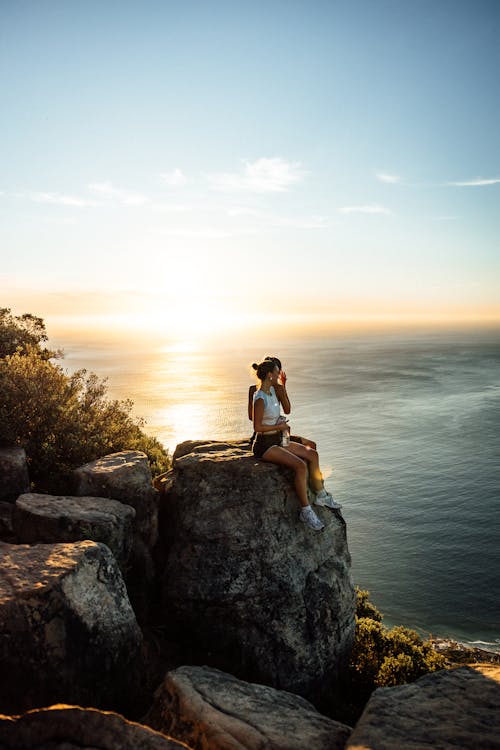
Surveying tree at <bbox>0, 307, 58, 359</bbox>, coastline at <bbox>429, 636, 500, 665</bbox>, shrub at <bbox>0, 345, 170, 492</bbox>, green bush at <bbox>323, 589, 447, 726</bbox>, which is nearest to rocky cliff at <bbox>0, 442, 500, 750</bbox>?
green bush at <bbox>323, 589, 447, 726</bbox>

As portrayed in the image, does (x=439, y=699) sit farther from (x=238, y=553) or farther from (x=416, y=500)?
(x=416, y=500)

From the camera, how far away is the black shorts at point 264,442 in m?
11.6

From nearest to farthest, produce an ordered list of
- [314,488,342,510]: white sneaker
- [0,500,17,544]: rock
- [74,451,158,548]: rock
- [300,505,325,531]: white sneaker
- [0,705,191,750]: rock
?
[0,705,191,750]: rock
[0,500,17,544]: rock
[74,451,158,548]: rock
[300,505,325,531]: white sneaker
[314,488,342,510]: white sneaker

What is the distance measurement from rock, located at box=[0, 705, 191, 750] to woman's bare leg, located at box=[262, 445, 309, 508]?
6592mm

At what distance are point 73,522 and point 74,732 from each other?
453 cm

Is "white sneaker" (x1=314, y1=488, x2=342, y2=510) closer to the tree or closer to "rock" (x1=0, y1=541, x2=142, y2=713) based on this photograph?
"rock" (x1=0, y1=541, x2=142, y2=713)

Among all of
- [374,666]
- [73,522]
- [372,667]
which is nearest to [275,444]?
[73,522]

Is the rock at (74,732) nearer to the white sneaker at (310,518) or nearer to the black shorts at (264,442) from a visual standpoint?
the white sneaker at (310,518)

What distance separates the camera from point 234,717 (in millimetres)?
6891

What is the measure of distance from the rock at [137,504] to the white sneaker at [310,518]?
136 inches

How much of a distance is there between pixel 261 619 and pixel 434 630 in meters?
33.9

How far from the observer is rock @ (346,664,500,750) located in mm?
6069

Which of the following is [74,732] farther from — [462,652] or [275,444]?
[462,652]

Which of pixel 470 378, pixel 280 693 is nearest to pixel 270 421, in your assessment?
pixel 280 693
